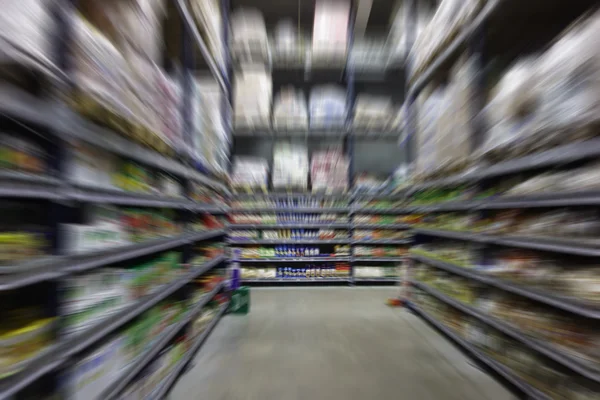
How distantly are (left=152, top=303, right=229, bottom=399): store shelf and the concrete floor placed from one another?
0.15 ft

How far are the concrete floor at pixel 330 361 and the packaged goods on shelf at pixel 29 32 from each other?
174 centimetres

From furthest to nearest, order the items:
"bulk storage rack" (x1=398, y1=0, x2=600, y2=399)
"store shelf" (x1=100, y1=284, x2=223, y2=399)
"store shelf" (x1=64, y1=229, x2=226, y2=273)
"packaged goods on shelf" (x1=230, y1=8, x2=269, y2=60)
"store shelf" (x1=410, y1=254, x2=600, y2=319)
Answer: "packaged goods on shelf" (x1=230, y1=8, x2=269, y2=60) → "bulk storage rack" (x1=398, y1=0, x2=600, y2=399) → "store shelf" (x1=410, y1=254, x2=600, y2=319) → "store shelf" (x1=100, y1=284, x2=223, y2=399) → "store shelf" (x1=64, y1=229, x2=226, y2=273)

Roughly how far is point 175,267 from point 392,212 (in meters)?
3.10

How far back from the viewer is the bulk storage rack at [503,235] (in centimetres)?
121

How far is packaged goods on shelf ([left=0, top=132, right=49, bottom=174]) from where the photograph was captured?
69 centimetres

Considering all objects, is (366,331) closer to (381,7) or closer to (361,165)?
(361,165)

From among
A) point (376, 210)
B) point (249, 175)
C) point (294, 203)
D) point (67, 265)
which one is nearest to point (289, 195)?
point (294, 203)

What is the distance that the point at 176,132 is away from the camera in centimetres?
174

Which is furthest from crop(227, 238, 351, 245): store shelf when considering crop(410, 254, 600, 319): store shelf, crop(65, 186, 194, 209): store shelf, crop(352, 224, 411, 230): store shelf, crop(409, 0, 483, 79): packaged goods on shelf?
crop(409, 0, 483, 79): packaged goods on shelf

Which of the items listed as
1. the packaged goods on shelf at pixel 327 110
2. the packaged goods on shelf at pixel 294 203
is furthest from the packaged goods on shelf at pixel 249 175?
the packaged goods on shelf at pixel 327 110

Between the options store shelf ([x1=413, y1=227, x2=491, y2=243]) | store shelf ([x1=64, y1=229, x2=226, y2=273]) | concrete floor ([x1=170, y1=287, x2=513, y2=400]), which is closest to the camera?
store shelf ([x1=64, y1=229, x2=226, y2=273])

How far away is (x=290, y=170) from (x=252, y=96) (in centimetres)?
116

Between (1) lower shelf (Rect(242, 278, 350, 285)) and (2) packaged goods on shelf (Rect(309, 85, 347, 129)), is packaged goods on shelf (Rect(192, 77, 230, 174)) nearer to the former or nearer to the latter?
(2) packaged goods on shelf (Rect(309, 85, 347, 129))

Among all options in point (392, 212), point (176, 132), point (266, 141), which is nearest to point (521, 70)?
point (176, 132)
